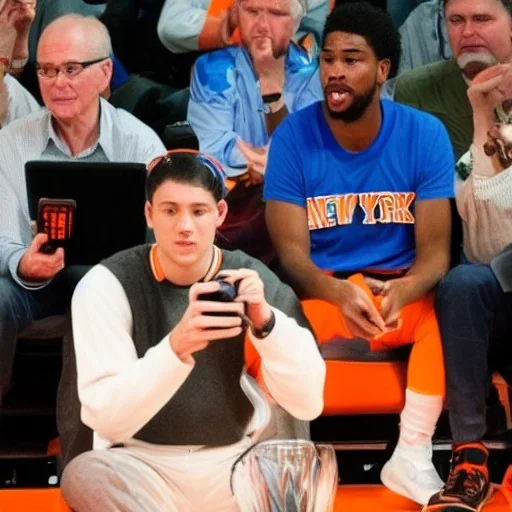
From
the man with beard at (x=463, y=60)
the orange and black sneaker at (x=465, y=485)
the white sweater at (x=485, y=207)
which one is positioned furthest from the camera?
the man with beard at (x=463, y=60)

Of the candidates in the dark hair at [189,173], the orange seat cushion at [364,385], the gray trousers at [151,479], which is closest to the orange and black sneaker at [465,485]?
the orange seat cushion at [364,385]

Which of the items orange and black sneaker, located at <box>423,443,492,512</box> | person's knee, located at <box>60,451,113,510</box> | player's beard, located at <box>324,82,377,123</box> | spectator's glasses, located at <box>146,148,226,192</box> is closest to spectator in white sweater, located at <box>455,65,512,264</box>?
player's beard, located at <box>324,82,377,123</box>

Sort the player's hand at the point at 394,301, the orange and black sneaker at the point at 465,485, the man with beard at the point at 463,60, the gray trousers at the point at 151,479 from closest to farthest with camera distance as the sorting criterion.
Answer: the gray trousers at the point at 151,479, the orange and black sneaker at the point at 465,485, the player's hand at the point at 394,301, the man with beard at the point at 463,60

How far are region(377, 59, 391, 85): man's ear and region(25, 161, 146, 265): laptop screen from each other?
1.99 ft

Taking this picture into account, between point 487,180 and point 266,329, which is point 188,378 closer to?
point 266,329

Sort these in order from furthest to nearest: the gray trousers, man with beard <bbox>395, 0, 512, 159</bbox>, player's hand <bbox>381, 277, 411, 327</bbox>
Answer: man with beard <bbox>395, 0, 512, 159</bbox> < player's hand <bbox>381, 277, 411, 327</bbox> < the gray trousers

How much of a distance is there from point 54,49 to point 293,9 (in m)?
0.60

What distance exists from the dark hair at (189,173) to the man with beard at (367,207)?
10.5 inches

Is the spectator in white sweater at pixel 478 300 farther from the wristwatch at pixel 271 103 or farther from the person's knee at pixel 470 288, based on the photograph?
the wristwatch at pixel 271 103

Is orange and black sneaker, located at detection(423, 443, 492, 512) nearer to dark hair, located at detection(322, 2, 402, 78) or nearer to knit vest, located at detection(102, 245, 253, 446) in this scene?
knit vest, located at detection(102, 245, 253, 446)

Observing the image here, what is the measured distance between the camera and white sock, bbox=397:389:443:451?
9.40 ft

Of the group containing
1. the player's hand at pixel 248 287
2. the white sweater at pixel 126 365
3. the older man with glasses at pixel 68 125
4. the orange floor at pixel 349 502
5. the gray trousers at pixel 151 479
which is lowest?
the orange floor at pixel 349 502

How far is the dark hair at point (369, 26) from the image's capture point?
3.08m

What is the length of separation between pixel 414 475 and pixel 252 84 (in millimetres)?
1050
